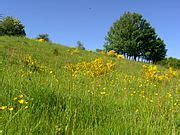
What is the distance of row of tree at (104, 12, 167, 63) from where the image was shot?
206ft

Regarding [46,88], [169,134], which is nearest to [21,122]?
[169,134]

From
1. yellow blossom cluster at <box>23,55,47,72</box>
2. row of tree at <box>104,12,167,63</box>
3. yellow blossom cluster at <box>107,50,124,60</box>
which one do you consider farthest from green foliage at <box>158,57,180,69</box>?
row of tree at <box>104,12,167,63</box>

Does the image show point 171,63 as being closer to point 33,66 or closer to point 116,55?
point 116,55

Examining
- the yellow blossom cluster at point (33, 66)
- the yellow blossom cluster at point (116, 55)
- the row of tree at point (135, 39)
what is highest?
the row of tree at point (135, 39)

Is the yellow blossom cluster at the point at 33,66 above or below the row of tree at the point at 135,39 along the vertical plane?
below

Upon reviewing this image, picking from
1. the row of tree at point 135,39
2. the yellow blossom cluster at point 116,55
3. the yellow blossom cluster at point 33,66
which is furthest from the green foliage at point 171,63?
the row of tree at point 135,39

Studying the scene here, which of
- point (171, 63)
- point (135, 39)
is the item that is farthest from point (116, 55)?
point (135, 39)

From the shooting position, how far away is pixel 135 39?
204 ft

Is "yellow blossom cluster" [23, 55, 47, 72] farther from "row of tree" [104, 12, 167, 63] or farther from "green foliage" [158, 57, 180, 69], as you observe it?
"row of tree" [104, 12, 167, 63]

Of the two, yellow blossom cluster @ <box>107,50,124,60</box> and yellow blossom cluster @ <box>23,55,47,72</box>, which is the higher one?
yellow blossom cluster @ <box>107,50,124,60</box>

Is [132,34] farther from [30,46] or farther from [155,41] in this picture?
[30,46]

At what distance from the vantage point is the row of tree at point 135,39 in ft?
206

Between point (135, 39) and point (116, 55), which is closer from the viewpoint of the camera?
point (116, 55)

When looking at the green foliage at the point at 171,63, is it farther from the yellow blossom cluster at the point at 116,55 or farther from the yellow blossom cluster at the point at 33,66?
the yellow blossom cluster at the point at 33,66
